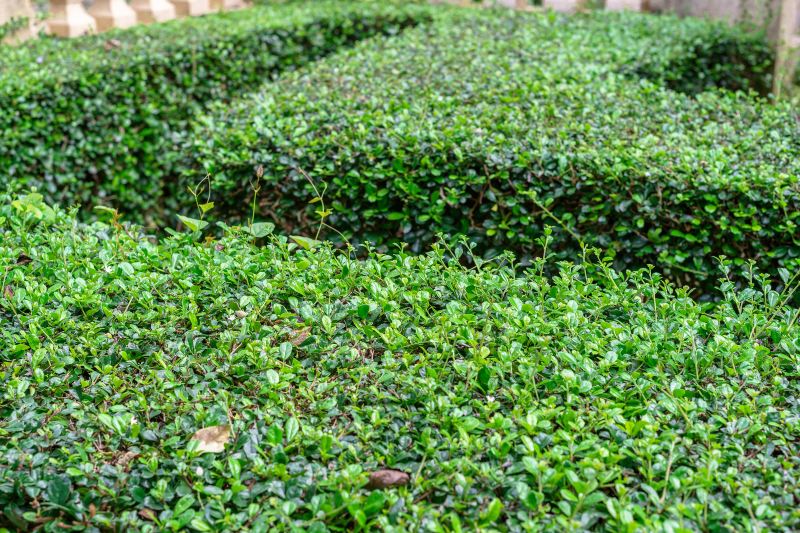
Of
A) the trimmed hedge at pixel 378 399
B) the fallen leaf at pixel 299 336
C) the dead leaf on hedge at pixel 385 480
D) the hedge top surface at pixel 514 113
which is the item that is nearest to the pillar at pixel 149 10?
the hedge top surface at pixel 514 113

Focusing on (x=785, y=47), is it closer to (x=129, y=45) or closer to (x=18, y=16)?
(x=129, y=45)

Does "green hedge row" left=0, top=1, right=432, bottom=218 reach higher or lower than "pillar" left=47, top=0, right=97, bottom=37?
lower

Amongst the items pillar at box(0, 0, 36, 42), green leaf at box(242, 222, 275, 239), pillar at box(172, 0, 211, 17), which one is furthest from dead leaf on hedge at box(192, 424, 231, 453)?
pillar at box(172, 0, 211, 17)

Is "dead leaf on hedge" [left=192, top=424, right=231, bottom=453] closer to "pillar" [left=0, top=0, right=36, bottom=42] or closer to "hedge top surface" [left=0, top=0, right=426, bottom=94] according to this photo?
"hedge top surface" [left=0, top=0, right=426, bottom=94]

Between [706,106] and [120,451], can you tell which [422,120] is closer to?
[706,106]

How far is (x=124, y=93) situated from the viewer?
5.67 m

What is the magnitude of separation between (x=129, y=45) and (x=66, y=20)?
3.68ft

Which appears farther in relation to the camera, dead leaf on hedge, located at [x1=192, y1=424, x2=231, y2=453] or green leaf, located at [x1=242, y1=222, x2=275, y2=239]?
green leaf, located at [x1=242, y1=222, x2=275, y2=239]

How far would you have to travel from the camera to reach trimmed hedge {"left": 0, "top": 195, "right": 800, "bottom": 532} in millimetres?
1778

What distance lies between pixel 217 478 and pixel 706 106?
392 cm

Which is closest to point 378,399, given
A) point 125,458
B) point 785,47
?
point 125,458

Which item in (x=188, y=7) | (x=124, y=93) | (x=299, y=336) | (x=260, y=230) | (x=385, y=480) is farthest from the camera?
(x=188, y=7)

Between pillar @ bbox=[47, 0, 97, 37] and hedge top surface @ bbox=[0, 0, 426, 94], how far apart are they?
484 mm

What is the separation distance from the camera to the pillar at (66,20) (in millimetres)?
6867
